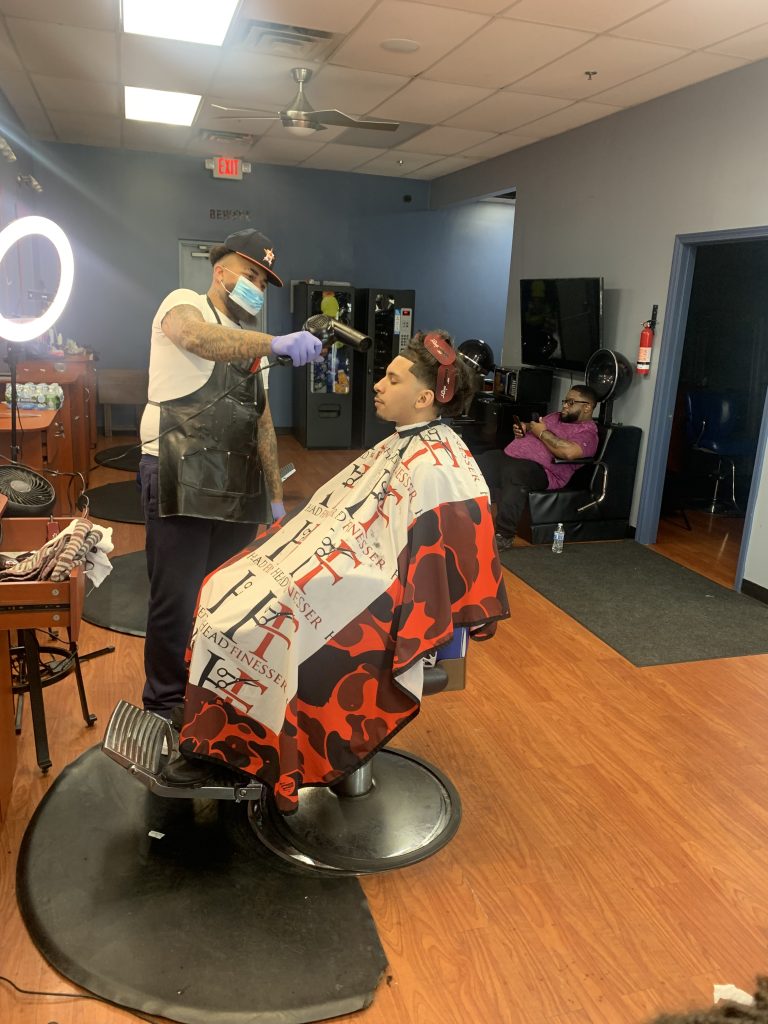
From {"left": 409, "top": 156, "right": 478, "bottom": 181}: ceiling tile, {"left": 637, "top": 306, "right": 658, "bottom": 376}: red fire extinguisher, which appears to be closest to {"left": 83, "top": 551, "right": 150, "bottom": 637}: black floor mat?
{"left": 637, "top": 306, "right": 658, "bottom": 376}: red fire extinguisher

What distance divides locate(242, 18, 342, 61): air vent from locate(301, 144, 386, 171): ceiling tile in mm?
2274

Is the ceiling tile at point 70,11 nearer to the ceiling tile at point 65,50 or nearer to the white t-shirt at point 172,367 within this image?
the ceiling tile at point 65,50

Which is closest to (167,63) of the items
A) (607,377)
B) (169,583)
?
(607,377)

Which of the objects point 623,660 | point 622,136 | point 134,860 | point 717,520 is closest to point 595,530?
point 717,520

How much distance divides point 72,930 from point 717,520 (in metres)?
4.86

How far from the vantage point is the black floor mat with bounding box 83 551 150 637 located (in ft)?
10.3

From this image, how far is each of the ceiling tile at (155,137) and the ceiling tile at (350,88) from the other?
1.57 meters

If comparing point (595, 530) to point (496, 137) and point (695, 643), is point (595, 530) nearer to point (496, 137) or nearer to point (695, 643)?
point (695, 643)

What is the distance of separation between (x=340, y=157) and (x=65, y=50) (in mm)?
2914

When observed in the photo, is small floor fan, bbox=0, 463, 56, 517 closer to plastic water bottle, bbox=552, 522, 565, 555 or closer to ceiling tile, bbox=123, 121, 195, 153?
plastic water bottle, bbox=552, 522, 565, 555

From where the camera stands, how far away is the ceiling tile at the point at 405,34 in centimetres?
326

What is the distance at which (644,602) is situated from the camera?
12.2ft

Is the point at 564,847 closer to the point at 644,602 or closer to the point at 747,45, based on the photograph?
the point at 644,602

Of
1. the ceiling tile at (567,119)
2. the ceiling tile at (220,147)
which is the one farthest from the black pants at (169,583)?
the ceiling tile at (220,147)
